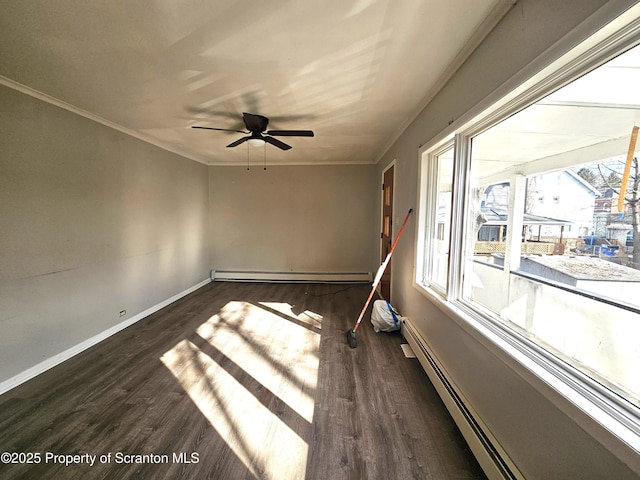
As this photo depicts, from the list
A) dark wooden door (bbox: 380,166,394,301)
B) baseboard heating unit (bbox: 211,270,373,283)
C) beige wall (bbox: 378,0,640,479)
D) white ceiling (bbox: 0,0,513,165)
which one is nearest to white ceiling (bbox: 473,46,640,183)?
beige wall (bbox: 378,0,640,479)

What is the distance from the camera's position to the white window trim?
2.74 feet

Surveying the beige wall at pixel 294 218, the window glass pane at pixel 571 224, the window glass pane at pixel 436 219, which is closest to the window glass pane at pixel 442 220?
the window glass pane at pixel 436 219

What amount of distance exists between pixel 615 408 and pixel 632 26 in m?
1.27

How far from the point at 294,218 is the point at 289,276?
126 cm

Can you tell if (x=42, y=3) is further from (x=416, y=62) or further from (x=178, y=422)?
(x=178, y=422)

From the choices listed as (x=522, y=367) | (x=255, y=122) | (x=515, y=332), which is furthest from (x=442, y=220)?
(x=255, y=122)

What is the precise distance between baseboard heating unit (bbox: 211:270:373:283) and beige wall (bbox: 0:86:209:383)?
1.60 metres

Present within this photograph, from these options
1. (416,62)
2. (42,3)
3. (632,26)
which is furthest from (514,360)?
(42,3)

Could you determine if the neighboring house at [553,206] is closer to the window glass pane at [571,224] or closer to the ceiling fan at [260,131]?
the window glass pane at [571,224]

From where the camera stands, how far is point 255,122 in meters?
2.62

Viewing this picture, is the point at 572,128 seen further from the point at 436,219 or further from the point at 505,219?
the point at 436,219

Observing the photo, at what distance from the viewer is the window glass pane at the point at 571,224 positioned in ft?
3.03

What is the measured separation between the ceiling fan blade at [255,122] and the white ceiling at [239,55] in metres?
0.13

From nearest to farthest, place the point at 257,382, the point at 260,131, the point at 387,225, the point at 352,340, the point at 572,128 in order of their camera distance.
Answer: the point at 572,128
the point at 257,382
the point at 352,340
the point at 260,131
the point at 387,225
